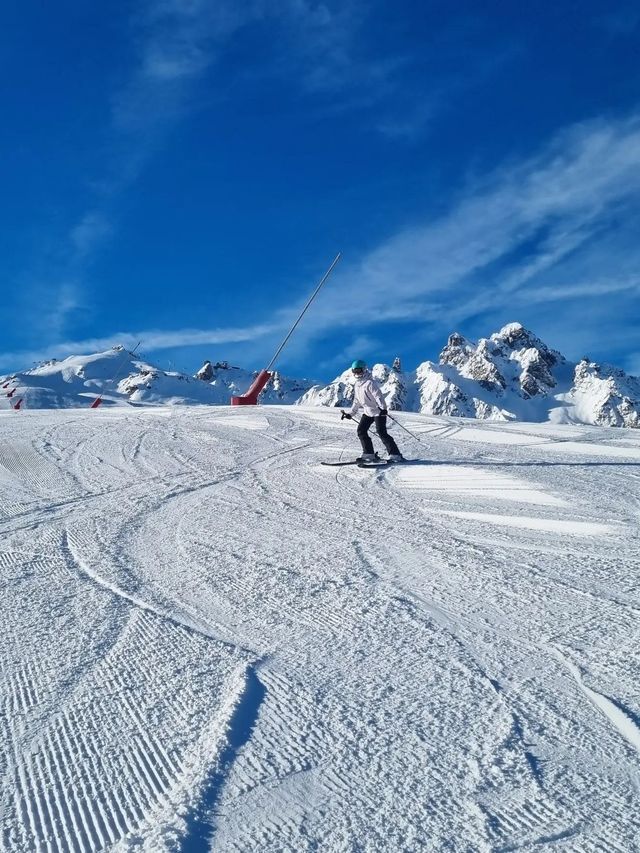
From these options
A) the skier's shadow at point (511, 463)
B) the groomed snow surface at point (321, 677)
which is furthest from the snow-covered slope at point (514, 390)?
the groomed snow surface at point (321, 677)

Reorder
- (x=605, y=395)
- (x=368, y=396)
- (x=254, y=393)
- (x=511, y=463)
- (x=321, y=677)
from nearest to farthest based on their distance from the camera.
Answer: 1. (x=321, y=677)
2. (x=511, y=463)
3. (x=368, y=396)
4. (x=254, y=393)
5. (x=605, y=395)

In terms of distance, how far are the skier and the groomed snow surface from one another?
3.18 meters

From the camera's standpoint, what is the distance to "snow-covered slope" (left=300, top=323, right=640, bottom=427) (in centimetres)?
17162

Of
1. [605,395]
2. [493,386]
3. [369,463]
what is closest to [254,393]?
[369,463]

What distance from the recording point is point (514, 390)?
187500 mm

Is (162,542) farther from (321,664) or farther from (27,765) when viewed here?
(27,765)

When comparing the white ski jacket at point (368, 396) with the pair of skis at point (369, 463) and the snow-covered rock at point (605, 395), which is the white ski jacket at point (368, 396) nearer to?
the pair of skis at point (369, 463)

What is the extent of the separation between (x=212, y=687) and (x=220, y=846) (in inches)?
34.5

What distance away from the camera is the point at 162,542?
516 centimetres

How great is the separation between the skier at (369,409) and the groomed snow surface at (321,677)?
3182mm

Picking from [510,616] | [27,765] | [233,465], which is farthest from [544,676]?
[233,465]

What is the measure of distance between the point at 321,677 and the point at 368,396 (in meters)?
7.37

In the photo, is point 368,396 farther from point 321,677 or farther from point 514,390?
point 514,390

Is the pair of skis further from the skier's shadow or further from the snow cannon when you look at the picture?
the snow cannon
